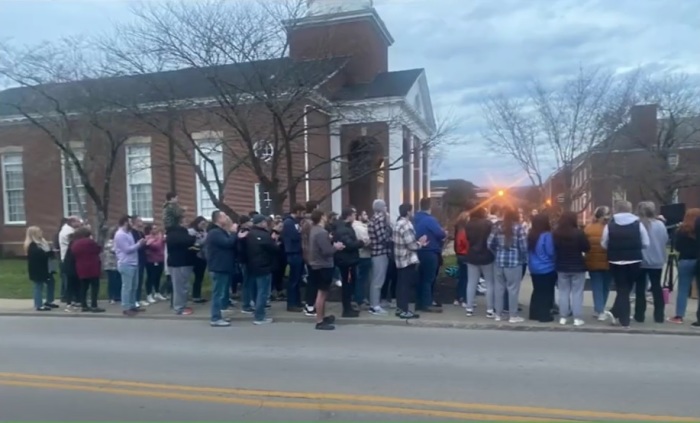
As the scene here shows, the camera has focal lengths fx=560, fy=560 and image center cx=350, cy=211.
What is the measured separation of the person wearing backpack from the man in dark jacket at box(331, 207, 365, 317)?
1.87m

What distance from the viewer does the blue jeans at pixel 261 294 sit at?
9.29m

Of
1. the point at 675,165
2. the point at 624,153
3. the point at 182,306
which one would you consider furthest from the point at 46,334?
the point at 675,165

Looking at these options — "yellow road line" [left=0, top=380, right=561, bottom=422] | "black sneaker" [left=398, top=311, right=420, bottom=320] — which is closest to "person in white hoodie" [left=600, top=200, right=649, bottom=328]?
"black sneaker" [left=398, top=311, right=420, bottom=320]

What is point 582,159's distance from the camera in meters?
24.6

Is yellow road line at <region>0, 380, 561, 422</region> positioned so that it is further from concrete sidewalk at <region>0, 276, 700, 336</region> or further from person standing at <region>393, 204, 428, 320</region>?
person standing at <region>393, 204, 428, 320</region>

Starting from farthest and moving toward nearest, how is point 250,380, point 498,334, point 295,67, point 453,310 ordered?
1. point 295,67
2. point 453,310
3. point 498,334
4. point 250,380

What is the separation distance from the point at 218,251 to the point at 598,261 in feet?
20.0

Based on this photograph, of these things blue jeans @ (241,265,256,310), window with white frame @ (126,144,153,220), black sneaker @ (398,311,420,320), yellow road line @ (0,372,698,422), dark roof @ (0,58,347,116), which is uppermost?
dark roof @ (0,58,347,116)

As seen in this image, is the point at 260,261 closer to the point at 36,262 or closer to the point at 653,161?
the point at 36,262

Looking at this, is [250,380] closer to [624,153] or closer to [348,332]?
[348,332]

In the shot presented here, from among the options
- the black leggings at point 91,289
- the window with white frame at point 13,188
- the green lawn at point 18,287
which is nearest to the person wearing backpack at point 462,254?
the green lawn at point 18,287

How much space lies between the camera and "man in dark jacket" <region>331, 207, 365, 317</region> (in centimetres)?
942

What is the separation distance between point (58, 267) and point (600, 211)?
11.1 meters

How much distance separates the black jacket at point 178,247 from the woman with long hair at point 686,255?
8.10 metres
